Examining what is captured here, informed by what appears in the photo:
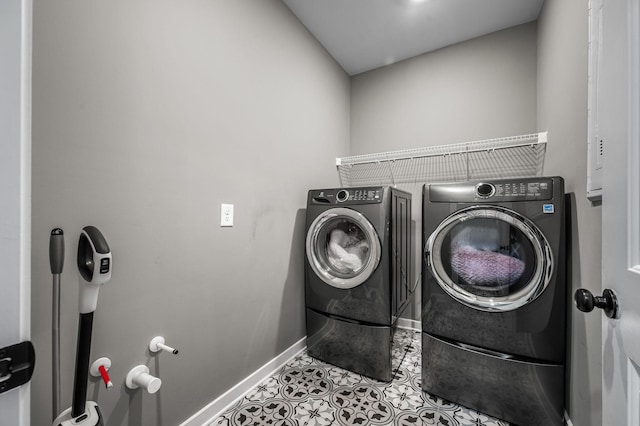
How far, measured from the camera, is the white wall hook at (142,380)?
998mm

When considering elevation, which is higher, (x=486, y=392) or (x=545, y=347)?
(x=545, y=347)

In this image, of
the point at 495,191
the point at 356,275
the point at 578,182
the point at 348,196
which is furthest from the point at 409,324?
the point at 578,182

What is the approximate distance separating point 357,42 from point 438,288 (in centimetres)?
217

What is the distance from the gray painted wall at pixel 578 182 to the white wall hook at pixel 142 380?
5.58ft

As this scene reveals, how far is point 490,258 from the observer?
1.39 m

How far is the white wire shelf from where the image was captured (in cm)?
202

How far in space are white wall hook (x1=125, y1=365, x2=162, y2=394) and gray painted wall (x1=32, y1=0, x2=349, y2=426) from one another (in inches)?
1.2

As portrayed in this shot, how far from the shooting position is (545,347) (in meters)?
1.24

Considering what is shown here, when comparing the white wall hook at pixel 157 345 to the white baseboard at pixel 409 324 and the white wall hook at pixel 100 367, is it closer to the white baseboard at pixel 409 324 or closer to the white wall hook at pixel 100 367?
the white wall hook at pixel 100 367

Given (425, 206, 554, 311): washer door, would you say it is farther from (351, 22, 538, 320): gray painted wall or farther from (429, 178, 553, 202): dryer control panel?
(351, 22, 538, 320): gray painted wall

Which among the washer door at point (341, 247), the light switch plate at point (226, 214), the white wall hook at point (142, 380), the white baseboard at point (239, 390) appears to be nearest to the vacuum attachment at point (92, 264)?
the white wall hook at point (142, 380)

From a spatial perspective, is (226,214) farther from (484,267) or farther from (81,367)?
(484,267)

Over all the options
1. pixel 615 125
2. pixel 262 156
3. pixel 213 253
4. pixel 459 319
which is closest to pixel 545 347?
pixel 459 319

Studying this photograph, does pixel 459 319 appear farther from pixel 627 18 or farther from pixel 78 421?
pixel 78 421
